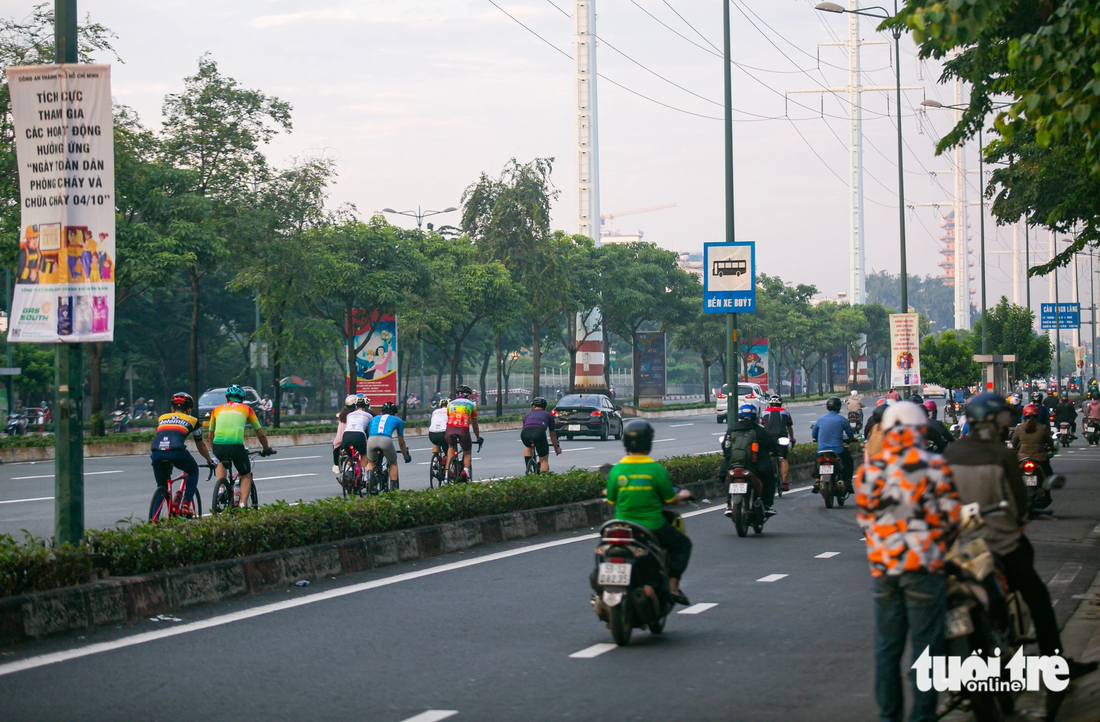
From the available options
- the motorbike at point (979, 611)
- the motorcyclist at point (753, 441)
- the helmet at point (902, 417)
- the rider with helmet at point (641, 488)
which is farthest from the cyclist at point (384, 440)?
the helmet at point (902, 417)

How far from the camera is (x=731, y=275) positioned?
1930 cm

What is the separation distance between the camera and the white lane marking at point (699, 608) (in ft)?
29.3

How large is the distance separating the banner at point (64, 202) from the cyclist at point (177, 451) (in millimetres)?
3368

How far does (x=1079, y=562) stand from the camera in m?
11.8

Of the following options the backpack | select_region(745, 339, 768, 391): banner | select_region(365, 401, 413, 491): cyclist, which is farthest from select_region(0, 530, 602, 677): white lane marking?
select_region(745, 339, 768, 391): banner

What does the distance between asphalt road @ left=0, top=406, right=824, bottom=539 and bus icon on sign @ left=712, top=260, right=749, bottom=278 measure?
570 cm

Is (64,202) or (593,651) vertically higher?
(64,202)

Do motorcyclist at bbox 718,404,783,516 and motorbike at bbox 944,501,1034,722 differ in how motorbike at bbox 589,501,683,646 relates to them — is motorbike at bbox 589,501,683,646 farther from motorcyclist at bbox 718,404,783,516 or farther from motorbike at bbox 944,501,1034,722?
motorcyclist at bbox 718,404,783,516

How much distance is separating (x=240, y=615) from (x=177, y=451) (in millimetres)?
3704

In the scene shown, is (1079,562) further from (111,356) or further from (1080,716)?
(111,356)

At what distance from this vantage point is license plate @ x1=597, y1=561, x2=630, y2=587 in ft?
23.9

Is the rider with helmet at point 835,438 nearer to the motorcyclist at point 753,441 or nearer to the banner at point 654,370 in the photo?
the motorcyclist at point 753,441

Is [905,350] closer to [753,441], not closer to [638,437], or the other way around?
[753,441]

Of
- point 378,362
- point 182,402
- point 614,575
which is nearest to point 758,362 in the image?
point 378,362
